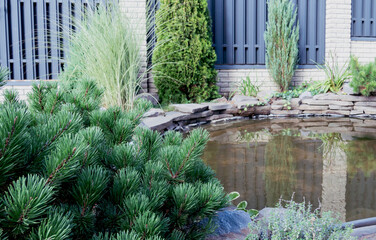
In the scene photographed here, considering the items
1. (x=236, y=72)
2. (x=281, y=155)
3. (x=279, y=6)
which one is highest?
(x=279, y=6)

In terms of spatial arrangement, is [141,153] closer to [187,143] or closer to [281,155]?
[187,143]

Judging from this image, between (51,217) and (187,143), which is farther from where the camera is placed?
(187,143)

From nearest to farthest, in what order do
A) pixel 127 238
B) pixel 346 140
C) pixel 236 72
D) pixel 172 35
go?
pixel 127 238 → pixel 346 140 → pixel 172 35 → pixel 236 72

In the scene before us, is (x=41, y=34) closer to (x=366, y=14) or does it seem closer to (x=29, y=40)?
(x=29, y=40)

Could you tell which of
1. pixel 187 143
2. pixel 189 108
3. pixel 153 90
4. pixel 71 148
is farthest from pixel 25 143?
pixel 153 90

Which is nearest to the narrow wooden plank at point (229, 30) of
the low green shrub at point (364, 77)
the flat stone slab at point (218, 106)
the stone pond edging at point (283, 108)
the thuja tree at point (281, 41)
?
the thuja tree at point (281, 41)

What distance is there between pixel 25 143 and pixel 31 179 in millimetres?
149

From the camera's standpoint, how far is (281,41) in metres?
7.70

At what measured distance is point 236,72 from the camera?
8000mm

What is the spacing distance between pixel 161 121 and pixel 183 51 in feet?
6.86

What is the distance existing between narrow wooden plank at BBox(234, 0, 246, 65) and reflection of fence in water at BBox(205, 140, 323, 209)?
3729 millimetres

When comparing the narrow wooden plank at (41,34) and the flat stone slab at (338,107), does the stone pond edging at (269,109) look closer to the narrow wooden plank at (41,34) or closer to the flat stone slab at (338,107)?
the flat stone slab at (338,107)

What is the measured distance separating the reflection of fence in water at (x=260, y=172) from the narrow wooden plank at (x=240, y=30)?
3.73 metres

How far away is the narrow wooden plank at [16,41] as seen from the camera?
7035 millimetres
